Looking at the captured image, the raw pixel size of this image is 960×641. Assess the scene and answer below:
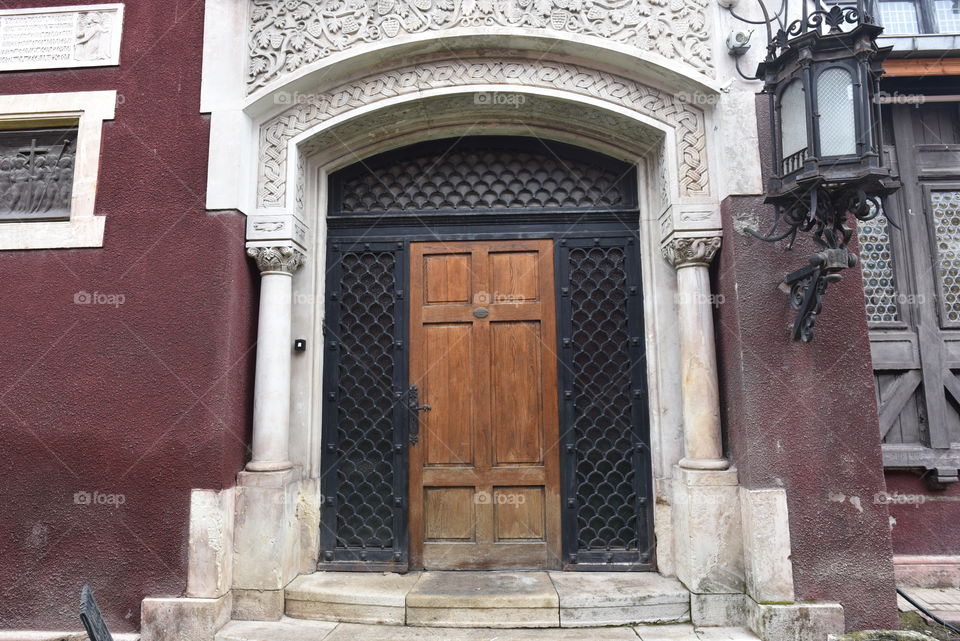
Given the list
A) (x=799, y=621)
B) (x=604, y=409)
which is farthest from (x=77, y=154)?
(x=799, y=621)

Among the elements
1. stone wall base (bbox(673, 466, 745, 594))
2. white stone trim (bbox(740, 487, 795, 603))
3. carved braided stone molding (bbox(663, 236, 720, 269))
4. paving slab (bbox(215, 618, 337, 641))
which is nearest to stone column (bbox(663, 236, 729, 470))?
carved braided stone molding (bbox(663, 236, 720, 269))

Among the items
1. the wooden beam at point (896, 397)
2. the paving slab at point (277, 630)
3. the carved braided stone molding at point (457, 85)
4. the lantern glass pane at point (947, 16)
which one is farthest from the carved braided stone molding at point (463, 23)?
the paving slab at point (277, 630)

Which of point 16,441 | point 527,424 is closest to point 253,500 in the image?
point 16,441

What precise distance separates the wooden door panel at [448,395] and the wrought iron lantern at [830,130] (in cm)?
208

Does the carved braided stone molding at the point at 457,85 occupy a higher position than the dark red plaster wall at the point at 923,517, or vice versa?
the carved braided stone molding at the point at 457,85

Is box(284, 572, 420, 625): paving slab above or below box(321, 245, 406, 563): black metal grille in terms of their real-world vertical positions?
below

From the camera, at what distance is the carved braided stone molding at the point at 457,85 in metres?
3.74

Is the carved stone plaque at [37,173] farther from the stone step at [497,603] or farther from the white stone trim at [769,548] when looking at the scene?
the white stone trim at [769,548]

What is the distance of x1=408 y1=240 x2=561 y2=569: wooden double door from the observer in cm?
389

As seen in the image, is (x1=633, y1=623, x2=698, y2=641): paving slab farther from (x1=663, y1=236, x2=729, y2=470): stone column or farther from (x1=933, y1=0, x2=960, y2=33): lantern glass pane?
(x1=933, y1=0, x2=960, y2=33): lantern glass pane

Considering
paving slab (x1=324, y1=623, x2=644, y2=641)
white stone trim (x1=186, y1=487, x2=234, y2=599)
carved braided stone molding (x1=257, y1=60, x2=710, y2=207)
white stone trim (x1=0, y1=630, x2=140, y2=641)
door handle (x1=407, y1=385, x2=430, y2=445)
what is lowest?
white stone trim (x1=0, y1=630, x2=140, y2=641)

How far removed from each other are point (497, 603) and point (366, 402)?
4.99 ft

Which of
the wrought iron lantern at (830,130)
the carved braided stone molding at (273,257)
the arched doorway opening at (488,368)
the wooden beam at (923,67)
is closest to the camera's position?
the wrought iron lantern at (830,130)

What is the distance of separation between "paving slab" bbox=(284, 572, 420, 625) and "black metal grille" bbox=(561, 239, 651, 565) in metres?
1.16
